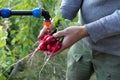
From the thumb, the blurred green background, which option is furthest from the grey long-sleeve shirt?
the blurred green background

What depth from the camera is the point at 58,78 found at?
350cm

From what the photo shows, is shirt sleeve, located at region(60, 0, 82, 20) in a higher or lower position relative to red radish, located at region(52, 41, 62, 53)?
higher

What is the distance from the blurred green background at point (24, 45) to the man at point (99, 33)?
461mm

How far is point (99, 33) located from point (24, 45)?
124 centimetres

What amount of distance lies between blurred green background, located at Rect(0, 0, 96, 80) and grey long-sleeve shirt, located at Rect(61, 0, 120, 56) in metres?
0.42

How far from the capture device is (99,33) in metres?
1.79

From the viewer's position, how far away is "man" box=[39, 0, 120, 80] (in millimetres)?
1755

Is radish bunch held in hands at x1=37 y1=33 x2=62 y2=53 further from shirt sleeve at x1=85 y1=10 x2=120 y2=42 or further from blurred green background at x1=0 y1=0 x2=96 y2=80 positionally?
blurred green background at x1=0 y1=0 x2=96 y2=80

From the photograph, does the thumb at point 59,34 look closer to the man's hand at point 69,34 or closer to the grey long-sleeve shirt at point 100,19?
the man's hand at point 69,34

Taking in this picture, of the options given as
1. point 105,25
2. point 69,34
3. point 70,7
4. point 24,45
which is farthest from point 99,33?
point 24,45

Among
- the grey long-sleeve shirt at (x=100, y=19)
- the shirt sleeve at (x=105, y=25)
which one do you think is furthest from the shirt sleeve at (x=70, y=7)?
the shirt sleeve at (x=105, y=25)

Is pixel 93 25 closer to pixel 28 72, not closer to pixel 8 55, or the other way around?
pixel 8 55

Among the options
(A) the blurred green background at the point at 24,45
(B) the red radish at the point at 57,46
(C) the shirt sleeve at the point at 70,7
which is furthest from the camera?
(A) the blurred green background at the point at 24,45

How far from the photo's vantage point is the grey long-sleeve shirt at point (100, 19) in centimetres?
177
